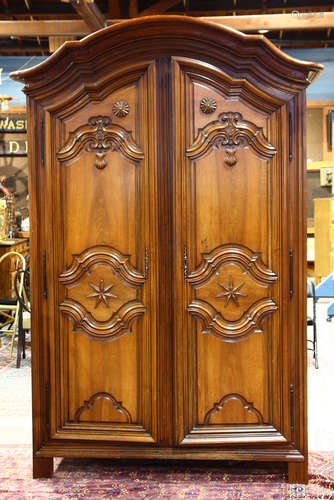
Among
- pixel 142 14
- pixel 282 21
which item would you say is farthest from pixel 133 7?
pixel 282 21

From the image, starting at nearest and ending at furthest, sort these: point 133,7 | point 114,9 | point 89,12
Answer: point 89,12
point 114,9
point 133,7

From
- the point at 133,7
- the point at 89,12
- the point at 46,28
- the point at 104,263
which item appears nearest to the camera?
the point at 104,263

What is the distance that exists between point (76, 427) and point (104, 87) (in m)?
1.75

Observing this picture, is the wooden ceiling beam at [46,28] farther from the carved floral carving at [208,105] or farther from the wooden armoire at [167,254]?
the carved floral carving at [208,105]

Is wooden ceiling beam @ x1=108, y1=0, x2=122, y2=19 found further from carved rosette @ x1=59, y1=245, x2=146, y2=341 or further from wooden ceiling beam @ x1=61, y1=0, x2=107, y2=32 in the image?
carved rosette @ x1=59, y1=245, x2=146, y2=341

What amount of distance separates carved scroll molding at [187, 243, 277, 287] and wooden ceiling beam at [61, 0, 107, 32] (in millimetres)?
4298

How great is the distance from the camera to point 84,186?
9.36 feet

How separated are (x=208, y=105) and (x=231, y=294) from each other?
953 millimetres

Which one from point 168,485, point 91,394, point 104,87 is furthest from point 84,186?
point 168,485

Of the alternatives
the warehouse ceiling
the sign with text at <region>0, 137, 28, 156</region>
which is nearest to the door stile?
the warehouse ceiling

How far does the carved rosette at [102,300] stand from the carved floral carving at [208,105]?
32.8 inches

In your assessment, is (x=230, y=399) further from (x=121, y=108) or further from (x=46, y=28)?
(x=46, y=28)

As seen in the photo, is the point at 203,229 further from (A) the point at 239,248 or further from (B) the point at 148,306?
(B) the point at 148,306

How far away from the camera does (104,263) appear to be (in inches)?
113
